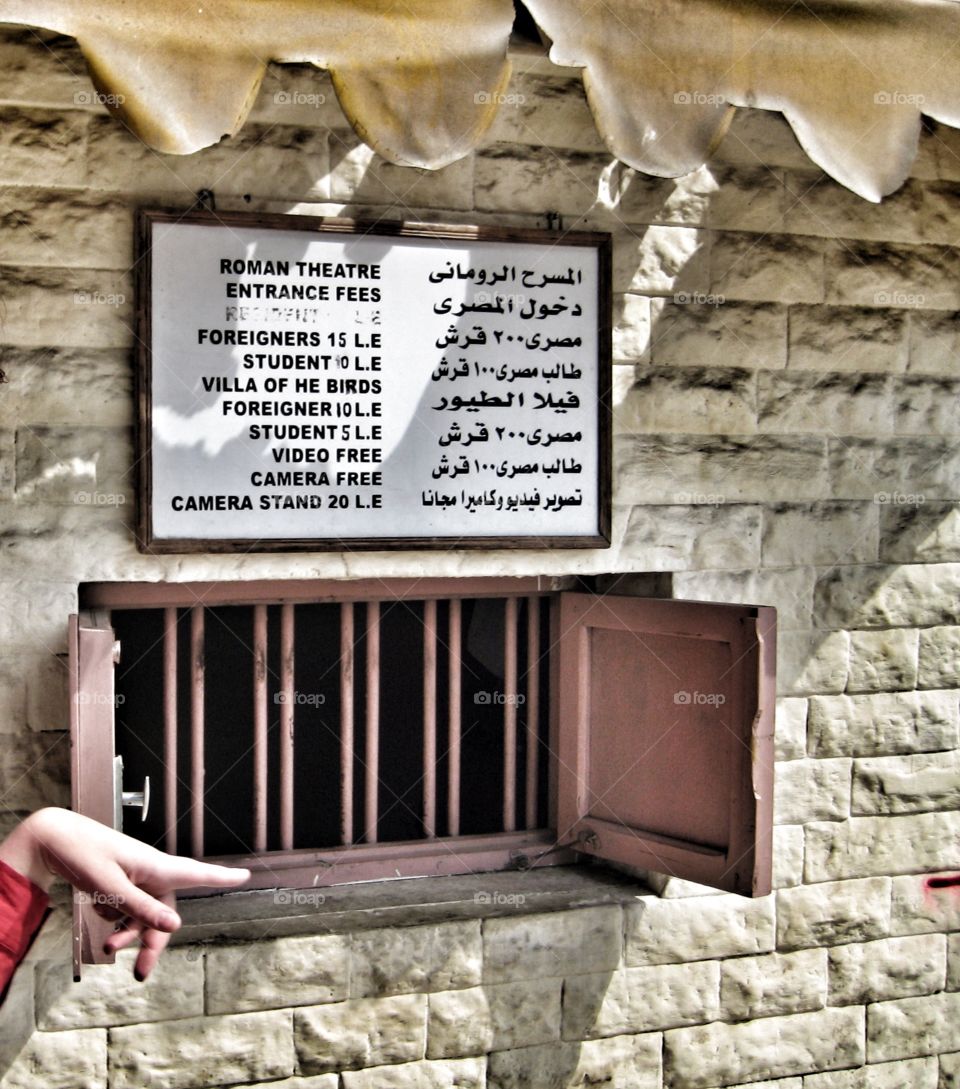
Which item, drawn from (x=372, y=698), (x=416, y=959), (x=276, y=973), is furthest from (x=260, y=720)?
(x=416, y=959)

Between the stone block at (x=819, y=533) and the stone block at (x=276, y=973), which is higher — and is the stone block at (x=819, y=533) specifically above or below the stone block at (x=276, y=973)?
above

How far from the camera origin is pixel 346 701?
4504mm

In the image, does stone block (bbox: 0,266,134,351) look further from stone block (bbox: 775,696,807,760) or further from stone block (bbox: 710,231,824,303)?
stone block (bbox: 775,696,807,760)

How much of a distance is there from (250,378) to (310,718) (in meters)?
1.23

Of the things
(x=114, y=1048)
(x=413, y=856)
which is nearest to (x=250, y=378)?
(x=413, y=856)

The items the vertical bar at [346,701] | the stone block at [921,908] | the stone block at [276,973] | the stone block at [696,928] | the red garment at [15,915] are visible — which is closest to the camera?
the red garment at [15,915]

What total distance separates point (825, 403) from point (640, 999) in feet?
7.61

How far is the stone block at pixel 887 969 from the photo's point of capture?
487 cm

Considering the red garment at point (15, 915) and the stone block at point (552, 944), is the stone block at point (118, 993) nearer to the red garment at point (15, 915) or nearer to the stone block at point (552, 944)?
the stone block at point (552, 944)

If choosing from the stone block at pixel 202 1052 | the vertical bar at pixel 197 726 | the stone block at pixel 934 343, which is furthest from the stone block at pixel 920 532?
the stone block at pixel 202 1052

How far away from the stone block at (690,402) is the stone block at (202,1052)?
2405mm

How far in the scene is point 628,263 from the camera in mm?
4492

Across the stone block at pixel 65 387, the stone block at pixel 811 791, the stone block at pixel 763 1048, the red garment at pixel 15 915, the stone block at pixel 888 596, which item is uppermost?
the stone block at pixel 65 387

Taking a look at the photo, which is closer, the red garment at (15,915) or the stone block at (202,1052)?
the red garment at (15,915)
